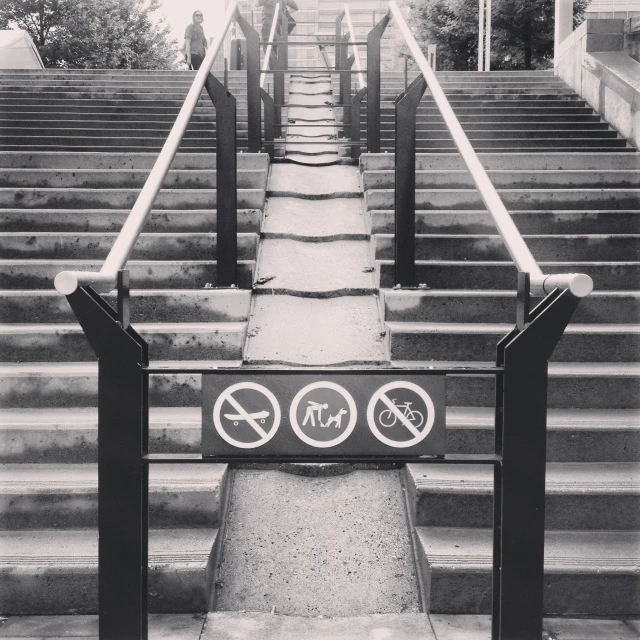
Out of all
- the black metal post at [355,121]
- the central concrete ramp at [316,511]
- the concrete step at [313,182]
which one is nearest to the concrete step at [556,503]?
the central concrete ramp at [316,511]

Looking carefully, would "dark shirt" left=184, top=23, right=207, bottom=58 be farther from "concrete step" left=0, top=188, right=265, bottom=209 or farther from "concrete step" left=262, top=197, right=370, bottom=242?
"concrete step" left=0, top=188, right=265, bottom=209

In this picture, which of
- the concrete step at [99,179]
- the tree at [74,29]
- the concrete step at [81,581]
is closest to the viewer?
the concrete step at [81,581]

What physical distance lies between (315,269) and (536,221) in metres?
1.32

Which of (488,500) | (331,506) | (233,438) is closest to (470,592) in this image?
(488,500)

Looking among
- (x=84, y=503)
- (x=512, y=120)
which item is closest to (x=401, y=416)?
(x=84, y=503)

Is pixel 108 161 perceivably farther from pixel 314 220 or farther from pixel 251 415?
pixel 251 415

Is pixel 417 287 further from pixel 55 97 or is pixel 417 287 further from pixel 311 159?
pixel 55 97

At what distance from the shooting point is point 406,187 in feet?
12.2

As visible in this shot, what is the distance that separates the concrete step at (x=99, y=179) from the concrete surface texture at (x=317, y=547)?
230cm

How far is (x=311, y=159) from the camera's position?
225 inches

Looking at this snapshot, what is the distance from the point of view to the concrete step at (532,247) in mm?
4000

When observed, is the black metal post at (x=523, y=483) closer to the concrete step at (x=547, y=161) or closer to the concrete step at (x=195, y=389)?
the concrete step at (x=195, y=389)

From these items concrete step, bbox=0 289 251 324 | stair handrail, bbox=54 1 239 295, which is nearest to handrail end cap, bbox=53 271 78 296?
stair handrail, bbox=54 1 239 295

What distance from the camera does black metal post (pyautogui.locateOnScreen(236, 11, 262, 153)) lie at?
477 centimetres
